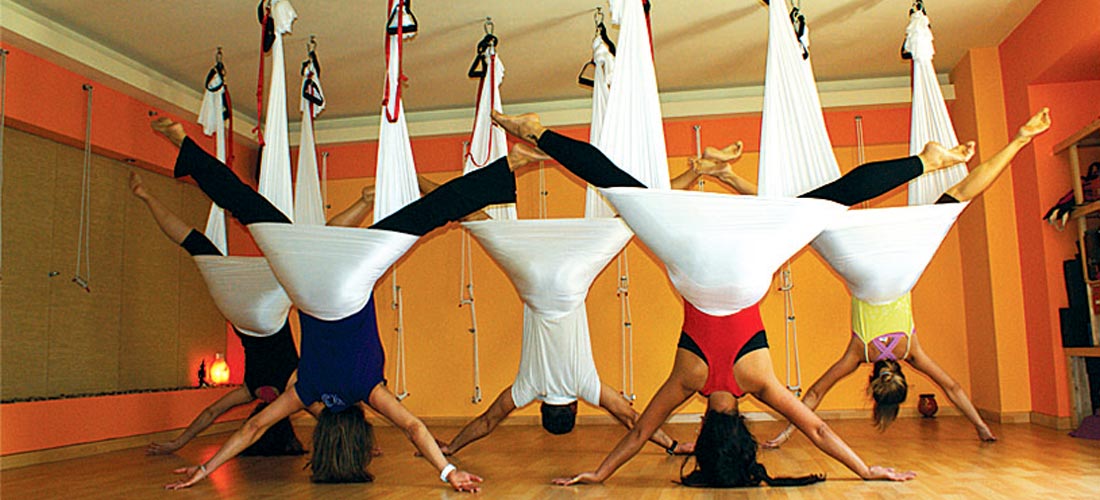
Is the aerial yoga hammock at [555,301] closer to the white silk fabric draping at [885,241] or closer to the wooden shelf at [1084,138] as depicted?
the white silk fabric draping at [885,241]

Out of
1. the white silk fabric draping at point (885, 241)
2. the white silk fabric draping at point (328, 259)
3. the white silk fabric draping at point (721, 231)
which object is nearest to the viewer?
Answer: the white silk fabric draping at point (721, 231)

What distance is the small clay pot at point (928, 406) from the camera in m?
6.22

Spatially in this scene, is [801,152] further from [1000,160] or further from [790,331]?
[790,331]

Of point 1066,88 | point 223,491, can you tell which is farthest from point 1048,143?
point 223,491

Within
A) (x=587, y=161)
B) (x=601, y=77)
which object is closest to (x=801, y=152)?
(x=587, y=161)

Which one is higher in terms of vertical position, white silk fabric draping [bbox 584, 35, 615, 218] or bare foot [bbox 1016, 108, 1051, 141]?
white silk fabric draping [bbox 584, 35, 615, 218]

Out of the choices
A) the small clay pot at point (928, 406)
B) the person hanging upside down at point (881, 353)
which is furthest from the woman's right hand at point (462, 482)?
the small clay pot at point (928, 406)

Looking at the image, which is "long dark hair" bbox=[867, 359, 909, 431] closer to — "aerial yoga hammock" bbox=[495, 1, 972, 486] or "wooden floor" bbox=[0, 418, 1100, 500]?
"wooden floor" bbox=[0, 418, 1100, 500]

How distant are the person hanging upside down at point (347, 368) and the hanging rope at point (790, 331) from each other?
339cm

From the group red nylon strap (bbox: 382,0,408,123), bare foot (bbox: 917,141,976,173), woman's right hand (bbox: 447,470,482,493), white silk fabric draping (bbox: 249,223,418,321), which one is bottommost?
woman's right hand (bbox: 447,470,482,493)

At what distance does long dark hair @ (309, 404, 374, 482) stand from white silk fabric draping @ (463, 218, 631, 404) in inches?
33.2

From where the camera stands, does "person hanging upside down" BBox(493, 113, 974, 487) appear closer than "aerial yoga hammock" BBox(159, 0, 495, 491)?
Yes

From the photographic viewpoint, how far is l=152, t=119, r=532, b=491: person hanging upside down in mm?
3754

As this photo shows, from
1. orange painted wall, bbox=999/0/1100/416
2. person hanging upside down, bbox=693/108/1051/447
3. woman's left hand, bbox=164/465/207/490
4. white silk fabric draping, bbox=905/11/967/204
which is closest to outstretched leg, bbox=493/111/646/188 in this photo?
person hanging upside down, bbox=693/108/1051/447
